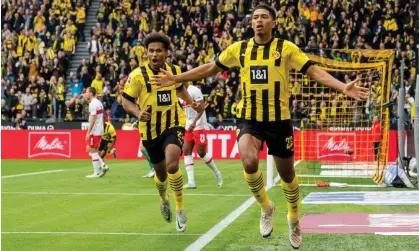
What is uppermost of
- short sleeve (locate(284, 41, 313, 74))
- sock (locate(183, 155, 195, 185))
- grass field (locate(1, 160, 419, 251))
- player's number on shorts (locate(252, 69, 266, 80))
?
short sleeve (locate(284, 41, 313, 74))

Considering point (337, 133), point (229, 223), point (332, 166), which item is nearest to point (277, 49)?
point (229, 223)

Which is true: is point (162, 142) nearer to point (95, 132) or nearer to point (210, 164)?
point (210, 164)

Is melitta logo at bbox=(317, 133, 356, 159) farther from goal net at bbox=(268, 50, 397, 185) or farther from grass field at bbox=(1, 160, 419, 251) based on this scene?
grass field at bbox=(1, 160, 419, 251)

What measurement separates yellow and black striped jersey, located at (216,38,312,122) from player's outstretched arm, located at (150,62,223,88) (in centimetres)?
34

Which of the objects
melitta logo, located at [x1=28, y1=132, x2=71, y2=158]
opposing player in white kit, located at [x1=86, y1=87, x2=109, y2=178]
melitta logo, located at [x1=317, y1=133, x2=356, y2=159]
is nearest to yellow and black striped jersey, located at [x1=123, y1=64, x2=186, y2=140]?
opposing player in white kit, located at [x1=86, y1=87, x2=109, y2=178]

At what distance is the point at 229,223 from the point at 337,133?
1791cm

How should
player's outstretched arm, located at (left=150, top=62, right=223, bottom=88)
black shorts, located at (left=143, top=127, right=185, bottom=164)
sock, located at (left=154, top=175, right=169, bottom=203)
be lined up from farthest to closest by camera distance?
sock, located at (left=154, top=175, right=169, bottom=203), black shorts, located at (left=143, top=127, right=185, bottom=164), player's outstretched arm, located at (left=150, top=62, right=223, bottom=88)

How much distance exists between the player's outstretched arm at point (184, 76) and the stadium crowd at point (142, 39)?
22.8 metres

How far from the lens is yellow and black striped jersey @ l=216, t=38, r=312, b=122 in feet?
30.8

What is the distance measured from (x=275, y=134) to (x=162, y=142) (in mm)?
2295

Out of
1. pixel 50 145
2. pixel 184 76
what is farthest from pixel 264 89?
pixel 50 145

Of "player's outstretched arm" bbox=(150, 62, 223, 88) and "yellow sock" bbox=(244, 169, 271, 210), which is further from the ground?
"player's outstretched arm" bbox=(150, 62, 223, 88)

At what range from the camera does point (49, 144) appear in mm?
34625

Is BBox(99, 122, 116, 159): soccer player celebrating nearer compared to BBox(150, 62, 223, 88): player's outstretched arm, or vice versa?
BBox(150, 62, 223, 88): player's outstretched arm
